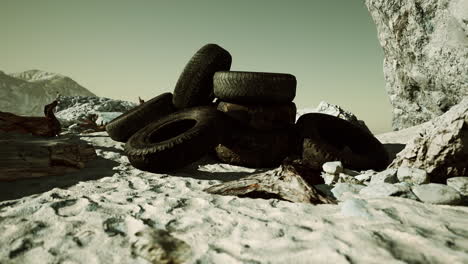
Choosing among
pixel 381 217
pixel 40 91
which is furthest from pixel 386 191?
pixel 40 91

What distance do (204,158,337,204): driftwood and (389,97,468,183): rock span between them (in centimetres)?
138

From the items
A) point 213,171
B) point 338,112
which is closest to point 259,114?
point 213,171

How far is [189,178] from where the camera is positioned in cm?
338

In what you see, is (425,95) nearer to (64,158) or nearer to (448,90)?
(448,90)

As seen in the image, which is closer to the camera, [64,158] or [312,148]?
[64,158]

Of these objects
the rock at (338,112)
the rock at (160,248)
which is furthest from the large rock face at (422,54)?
the rock at (160,248)

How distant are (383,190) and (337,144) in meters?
2.84

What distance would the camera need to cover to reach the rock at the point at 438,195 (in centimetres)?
232

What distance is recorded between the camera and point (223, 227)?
1919 mm

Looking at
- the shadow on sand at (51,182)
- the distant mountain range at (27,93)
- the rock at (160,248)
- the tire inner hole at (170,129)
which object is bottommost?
the distant mountain range at (27,93)

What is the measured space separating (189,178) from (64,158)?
173cm

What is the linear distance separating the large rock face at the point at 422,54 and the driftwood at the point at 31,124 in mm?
7920

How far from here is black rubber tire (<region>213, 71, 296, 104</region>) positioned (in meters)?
4.34

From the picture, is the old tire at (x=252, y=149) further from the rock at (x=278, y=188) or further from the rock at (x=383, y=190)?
the rock at (x=383, y=190)
